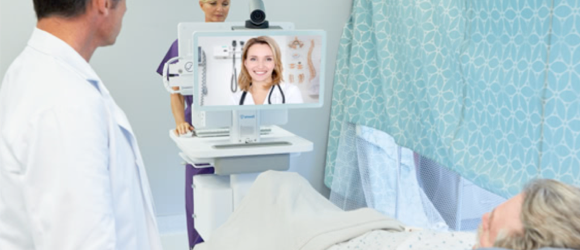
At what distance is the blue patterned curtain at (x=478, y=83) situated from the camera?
7.12 feet

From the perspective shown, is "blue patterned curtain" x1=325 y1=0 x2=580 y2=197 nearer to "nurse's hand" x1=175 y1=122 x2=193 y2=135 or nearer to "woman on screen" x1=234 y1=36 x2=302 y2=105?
"woman on screen" x1=234 y1=36 x2=302 y2=105

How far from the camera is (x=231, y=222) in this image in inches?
92.2

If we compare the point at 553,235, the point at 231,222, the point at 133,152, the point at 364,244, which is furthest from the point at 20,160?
the point at 231,222

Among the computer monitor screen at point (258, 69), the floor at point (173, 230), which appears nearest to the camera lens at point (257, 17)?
the computer monitor screen at point (258, 69)

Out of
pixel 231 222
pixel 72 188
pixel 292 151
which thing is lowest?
pixel 231 222

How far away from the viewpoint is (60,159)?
3.60ft

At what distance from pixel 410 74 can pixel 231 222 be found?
1135 mm

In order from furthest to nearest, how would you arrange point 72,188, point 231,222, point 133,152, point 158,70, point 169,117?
point 169,117
point 158,70
point 231,222
point 133,152
point 72,188

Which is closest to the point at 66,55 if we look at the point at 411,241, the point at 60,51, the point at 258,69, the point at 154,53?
the point at 60,51

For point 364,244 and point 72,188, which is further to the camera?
point 364,244

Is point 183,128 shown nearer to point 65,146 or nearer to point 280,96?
point 280,96

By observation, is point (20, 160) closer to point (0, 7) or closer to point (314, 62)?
point (314, 62)

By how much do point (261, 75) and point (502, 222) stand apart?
1347 mm

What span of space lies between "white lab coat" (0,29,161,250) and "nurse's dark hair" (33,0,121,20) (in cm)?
4
